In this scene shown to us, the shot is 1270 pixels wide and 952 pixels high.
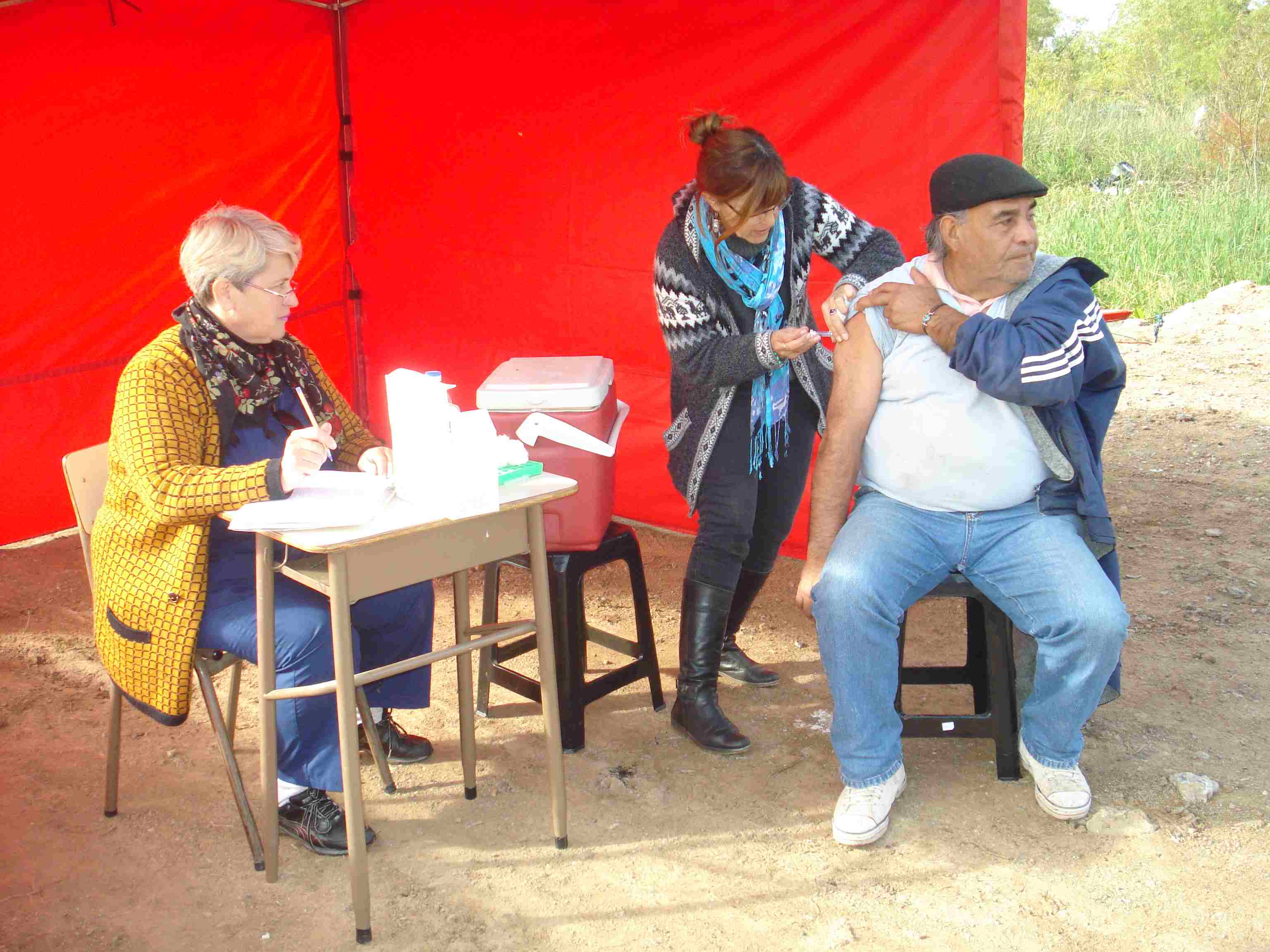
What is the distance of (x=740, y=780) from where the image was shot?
9.62 feet

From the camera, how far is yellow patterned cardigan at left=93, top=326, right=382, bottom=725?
2.37 meters

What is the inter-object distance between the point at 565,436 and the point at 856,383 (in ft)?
2.44

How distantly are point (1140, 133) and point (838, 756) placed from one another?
13.3 m

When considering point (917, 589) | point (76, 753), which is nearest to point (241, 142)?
point (76, 753)

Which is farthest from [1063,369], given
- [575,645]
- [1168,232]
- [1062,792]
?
[1168,232]

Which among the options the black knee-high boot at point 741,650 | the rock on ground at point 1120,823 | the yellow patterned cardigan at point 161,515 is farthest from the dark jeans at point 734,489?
the yellow patterned cardigan at point 161,515

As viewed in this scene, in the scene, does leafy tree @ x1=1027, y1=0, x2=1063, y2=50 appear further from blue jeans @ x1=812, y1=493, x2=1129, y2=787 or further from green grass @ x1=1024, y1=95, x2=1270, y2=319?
blue jeans @ x1=812, y1=493, x2=1129, y2=787

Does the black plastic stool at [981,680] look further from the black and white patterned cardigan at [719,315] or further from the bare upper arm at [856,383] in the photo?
the black and white patterned cardigan at [719,315]

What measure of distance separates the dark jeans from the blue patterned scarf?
0.03m

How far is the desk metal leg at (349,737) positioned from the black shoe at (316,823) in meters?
0.26

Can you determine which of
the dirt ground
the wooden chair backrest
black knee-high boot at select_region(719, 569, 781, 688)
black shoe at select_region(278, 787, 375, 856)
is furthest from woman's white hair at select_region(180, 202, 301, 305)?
black knee-high boot at select_region(719, 569, 781, 688)

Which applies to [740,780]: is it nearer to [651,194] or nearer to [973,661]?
[973,661]

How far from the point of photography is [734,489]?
3014 mm

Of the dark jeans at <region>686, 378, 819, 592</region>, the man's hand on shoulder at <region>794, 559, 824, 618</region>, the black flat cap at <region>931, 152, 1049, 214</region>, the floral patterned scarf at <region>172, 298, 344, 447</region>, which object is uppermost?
the black flat cap at <region>931, 152, 1049, 214</region>
